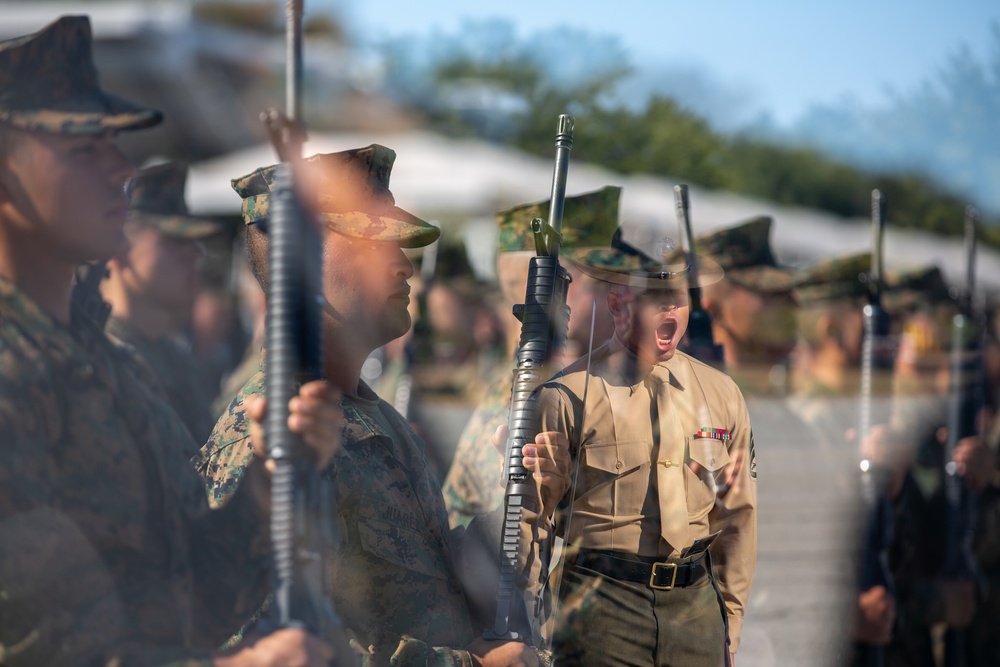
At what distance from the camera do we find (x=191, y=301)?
5.02m

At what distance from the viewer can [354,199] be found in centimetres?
259

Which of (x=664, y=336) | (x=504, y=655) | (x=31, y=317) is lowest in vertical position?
(x=504, y=655)

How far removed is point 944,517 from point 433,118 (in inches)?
304

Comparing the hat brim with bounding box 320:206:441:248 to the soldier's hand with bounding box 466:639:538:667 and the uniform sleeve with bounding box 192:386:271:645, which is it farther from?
the soldier's hand with bounding box 466:639:538:667

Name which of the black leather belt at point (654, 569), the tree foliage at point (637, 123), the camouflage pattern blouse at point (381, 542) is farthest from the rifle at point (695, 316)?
the tree foliage at point (637, 123)

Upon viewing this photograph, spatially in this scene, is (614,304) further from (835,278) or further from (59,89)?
(835,278)

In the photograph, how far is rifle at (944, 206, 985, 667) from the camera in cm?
512

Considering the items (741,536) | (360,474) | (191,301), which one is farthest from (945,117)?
(360,474)

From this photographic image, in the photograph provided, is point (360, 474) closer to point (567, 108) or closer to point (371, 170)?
point (371, 170)

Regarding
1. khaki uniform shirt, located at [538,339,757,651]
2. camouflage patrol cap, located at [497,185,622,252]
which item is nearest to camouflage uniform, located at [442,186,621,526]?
camouflage patrol cap, located at [497,185,622,252]

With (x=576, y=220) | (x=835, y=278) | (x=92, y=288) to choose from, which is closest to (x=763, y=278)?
(x=835, y=278)

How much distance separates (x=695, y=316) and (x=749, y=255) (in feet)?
7.15

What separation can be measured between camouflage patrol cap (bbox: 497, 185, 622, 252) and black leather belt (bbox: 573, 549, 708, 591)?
117 centimetres

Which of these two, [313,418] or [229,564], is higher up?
[313,418]
